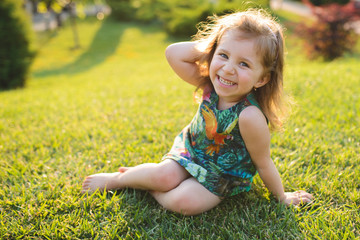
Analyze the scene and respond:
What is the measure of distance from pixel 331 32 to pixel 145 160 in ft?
26.0

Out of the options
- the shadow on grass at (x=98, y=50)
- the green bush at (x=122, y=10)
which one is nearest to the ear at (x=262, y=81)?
the shadow on grass at (x=98, y=50)

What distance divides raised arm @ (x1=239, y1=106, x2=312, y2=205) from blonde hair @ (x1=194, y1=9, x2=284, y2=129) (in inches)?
7.0

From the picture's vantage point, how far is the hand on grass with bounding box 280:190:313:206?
178 cm

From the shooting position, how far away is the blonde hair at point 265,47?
1.57 metres

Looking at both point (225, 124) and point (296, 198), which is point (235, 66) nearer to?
point (225, 124)

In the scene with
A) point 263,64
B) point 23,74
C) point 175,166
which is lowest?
point 23,74

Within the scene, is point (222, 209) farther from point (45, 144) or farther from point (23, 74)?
point (23, 74)

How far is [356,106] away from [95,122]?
286 cm

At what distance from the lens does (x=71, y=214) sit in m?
1.69

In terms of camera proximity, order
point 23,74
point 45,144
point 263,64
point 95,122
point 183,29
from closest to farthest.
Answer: point 263,64 → point 45,144 → point 95,122 → point 23,74 → point 183,29

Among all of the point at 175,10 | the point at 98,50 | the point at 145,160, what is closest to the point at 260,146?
the point at 145,160

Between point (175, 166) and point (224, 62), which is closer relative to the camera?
point (224, 62)

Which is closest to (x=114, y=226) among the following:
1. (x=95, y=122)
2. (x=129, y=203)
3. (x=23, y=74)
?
(x=129, y=203)

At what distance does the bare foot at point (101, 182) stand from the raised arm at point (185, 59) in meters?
0.83
